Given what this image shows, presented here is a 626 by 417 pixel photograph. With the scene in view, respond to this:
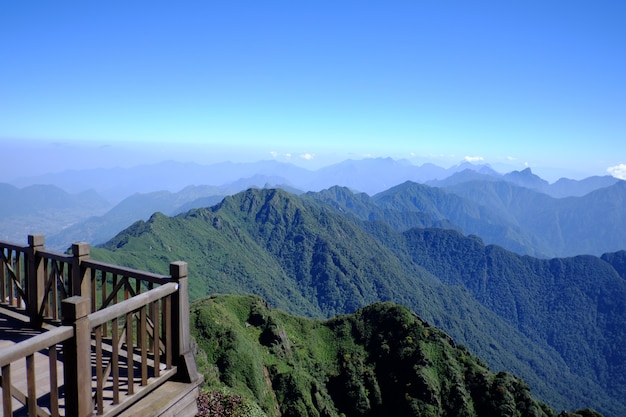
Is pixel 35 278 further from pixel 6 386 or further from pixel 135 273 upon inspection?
pixel 6 386

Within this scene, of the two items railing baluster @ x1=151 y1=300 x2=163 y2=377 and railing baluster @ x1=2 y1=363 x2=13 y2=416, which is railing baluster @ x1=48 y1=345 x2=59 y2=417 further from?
railing baluster @ x1=151 y1=300 x2=163 y2=377

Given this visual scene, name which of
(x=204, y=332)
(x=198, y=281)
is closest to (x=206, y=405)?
(x=204, y=332)

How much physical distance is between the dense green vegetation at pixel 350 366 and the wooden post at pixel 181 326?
36.4 metres

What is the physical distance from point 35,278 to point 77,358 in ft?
14.4

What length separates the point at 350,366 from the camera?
2334 inches

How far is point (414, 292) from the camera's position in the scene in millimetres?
192000

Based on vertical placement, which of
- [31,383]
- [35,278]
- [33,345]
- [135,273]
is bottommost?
[31,383]

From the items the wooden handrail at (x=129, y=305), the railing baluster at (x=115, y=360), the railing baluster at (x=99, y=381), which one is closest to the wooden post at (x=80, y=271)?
the wooden handrail at (x=129, y=305)

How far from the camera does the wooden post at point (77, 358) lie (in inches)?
208

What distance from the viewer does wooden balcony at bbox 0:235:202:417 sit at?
5254 millimetres

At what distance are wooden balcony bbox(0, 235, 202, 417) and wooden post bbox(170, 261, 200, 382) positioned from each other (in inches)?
0.7

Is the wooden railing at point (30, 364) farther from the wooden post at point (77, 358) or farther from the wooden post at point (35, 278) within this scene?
the wooden post at point (35, 278)

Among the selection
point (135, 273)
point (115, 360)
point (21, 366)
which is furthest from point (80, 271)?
point (115, 360)

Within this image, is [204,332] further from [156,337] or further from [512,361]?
[512,361]
